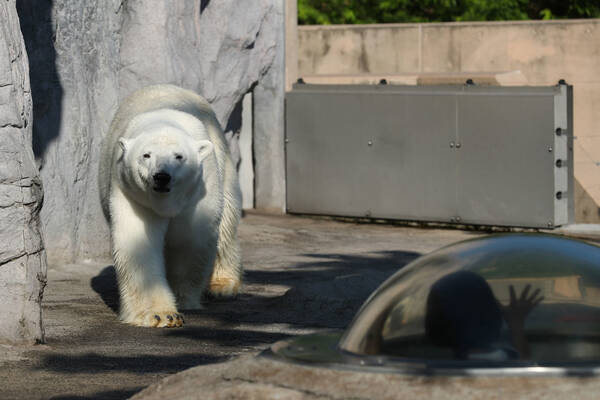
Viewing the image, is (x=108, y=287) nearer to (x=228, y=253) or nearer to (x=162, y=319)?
(x=228, y=253)

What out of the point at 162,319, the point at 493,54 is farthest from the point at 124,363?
the point at 493,54

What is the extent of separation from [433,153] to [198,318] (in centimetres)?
649

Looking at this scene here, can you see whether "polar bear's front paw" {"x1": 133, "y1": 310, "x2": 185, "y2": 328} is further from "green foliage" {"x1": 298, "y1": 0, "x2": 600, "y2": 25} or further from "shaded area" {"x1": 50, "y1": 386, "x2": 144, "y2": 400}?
"green foliage" {"x1": 298, "y1": 0, "x2": 600, "y2": 25}

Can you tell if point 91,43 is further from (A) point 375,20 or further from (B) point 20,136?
(A) point 375,20

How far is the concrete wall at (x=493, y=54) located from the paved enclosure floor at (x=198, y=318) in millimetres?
4228

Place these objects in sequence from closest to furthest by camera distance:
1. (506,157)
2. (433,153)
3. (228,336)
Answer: (228,336), (506,157), (433,153)

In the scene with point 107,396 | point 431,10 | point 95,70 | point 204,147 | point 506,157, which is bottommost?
point 107,396

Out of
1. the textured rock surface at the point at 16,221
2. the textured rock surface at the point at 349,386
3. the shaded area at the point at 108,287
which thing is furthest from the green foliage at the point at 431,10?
the textured rock surface at the point at 349,386

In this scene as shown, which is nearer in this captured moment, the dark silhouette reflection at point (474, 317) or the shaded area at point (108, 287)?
the dark silhouette reflection at point (474, 317)

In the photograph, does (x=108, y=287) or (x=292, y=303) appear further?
(x=108, y=287)

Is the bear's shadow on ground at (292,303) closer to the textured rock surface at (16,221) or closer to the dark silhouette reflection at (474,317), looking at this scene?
the textured rock surface at (16,221)

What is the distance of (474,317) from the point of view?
3.83 metres

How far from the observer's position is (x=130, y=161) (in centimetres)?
700

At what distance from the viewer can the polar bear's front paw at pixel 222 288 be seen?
8.20m
